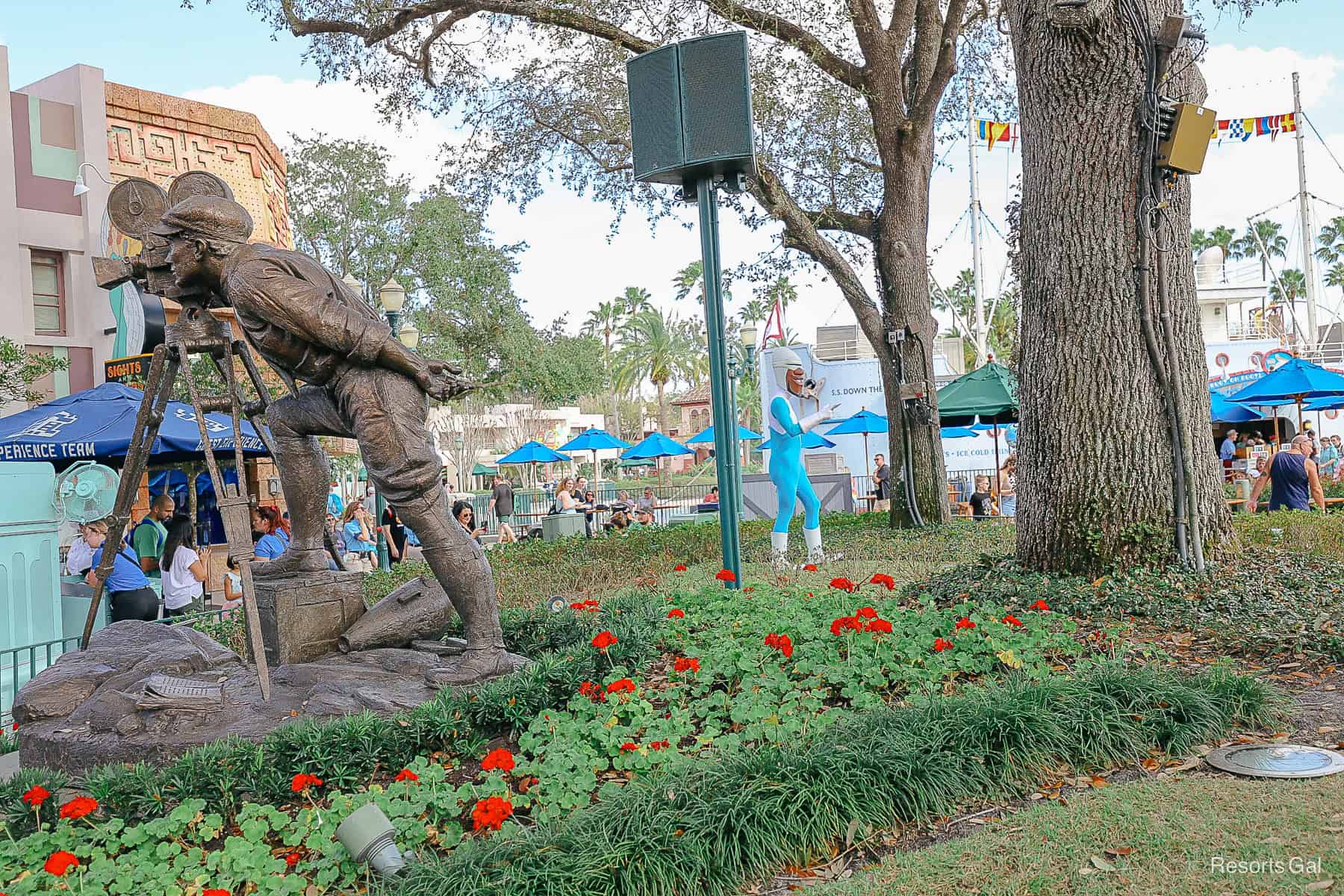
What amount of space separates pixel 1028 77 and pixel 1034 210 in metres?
0.95

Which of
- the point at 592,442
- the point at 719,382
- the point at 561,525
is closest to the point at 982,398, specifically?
the point at 561,525

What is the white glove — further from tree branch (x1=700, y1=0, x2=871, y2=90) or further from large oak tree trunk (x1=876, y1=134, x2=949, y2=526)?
tree branch (x1=700, y1=0, x2=871, y2=90)

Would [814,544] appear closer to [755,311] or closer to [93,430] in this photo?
[93,430]

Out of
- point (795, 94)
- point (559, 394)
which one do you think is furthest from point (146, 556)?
point (559, 394)

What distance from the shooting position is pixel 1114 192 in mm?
6305

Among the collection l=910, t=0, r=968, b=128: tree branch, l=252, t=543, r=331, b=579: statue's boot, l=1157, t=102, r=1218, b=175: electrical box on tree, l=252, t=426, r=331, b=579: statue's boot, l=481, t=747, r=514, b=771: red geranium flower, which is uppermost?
l=910, t=0, r=968, b=128: tree branch

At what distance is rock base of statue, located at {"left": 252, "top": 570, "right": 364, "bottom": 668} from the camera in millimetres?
4562

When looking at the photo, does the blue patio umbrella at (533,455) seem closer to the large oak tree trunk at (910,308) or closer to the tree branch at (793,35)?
the large oak tree trunk at (910,308)

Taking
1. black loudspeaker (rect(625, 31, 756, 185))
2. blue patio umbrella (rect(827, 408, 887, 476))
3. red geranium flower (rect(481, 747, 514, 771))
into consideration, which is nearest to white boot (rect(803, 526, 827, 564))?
black loudspeaker (rect(625, 31, 756, 185))

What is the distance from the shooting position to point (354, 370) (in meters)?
4.42

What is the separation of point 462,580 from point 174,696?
1.25 m

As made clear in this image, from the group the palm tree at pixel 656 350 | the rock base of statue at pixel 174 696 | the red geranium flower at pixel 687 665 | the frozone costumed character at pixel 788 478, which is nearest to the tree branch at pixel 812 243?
the frozone costumed character at pixel 788 478

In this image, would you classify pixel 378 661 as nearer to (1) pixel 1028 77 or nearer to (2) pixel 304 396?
(2) pixel 304 396

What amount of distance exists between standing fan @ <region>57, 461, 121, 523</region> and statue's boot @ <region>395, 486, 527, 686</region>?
337 cm
